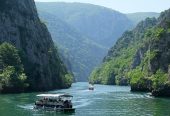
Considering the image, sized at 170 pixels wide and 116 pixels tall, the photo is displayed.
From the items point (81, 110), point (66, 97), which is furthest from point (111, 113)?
point (66, 97)

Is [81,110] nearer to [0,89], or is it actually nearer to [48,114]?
[48,114]

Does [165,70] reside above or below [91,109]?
above

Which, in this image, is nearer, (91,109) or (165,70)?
(91,109)

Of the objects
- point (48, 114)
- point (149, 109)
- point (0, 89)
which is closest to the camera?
point (48, 114)

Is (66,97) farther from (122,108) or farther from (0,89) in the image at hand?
(0,89)

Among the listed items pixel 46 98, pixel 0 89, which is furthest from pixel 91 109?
pixel 0 89

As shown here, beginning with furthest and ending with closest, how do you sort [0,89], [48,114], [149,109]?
1. [0,89]
2. [149,109]
3. [48,114]
